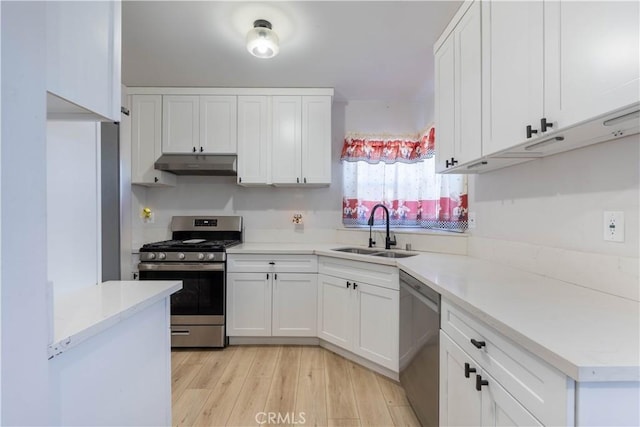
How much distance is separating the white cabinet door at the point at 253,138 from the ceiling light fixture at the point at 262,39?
931 millimetres

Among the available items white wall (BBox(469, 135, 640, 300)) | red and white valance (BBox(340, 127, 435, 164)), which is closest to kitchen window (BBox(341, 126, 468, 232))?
red and white valance (BBox(340, 127, 435, 164))

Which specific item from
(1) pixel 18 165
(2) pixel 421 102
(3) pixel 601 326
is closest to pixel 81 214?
(1) pixel 18 165

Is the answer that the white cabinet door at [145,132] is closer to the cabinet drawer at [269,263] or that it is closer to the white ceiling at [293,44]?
the white ceiling at [293,44]

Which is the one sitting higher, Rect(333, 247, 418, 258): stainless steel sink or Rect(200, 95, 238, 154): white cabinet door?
Rect(200, 95, 238, 154): white cabinet door

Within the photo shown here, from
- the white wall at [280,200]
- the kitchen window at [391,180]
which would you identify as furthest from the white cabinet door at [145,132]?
the kitchen window at [391,180]

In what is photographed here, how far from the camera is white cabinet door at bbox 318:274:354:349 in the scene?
2381mm

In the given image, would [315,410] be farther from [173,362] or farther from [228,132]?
[228,132]

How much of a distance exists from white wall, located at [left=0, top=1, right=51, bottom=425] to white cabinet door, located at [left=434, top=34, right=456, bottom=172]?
184 centimetres

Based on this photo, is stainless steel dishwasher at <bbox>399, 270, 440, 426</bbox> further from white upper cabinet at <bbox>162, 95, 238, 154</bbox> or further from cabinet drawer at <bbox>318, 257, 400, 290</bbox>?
white upper cabinet at <bbox>162, 95, 238, 154</bbox>

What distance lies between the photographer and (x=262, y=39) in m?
1.91

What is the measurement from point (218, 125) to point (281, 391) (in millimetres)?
2399

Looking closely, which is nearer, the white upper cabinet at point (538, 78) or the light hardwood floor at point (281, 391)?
the white upper cabinet at point (538, 78)

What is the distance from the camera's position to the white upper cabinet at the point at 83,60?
0.75m
